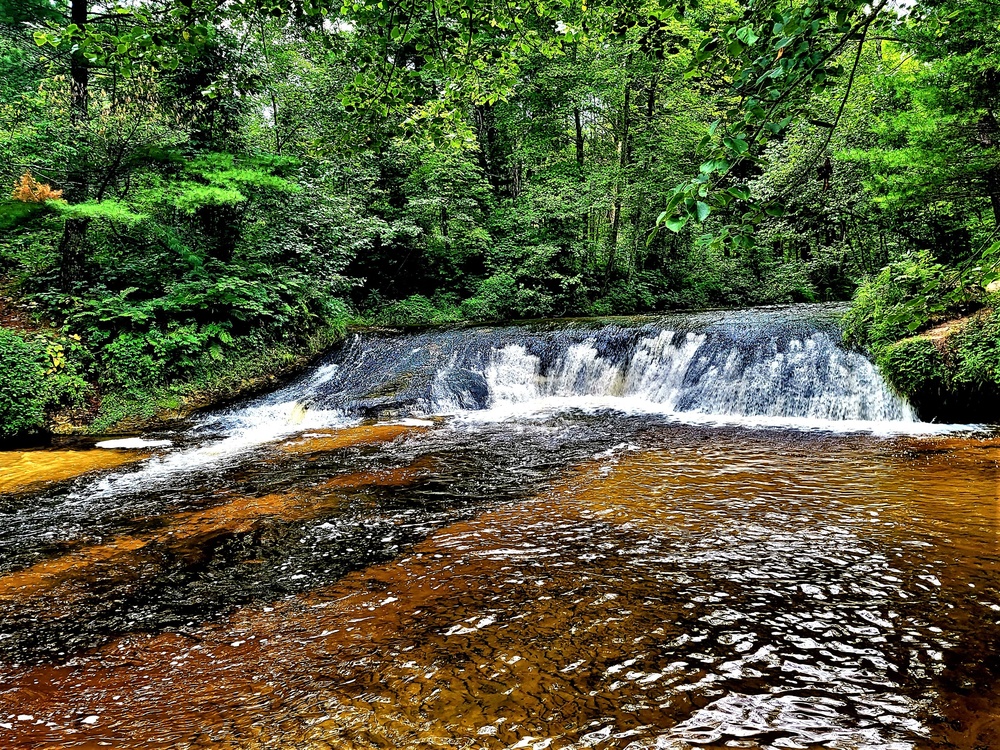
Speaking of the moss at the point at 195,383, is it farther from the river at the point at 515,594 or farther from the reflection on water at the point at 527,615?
the reflection on water at the point at 527,615

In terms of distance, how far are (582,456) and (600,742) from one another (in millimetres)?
4494

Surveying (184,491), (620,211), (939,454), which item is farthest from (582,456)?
(620,211)

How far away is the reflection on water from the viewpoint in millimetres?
→ 2088

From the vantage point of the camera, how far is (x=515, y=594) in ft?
10.0

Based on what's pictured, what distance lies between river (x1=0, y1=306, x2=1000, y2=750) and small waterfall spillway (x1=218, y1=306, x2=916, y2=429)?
1.40m

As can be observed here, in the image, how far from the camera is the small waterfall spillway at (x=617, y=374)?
852cm

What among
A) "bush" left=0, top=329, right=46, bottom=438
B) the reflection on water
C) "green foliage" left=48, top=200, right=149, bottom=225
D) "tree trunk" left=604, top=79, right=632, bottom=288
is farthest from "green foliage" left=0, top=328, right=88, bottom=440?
"tree trunk" left=604, top=79, right=632, bottom=288

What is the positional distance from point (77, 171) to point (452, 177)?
9907 mm

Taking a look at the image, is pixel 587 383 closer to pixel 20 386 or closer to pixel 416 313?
pixel 416 313

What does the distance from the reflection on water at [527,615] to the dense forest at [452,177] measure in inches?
62.4

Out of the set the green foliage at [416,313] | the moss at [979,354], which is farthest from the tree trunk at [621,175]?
the moss at [979,354]

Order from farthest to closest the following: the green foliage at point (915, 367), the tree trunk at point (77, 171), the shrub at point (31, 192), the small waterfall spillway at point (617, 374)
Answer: the tree trunk at point (77, 171)
the shrub at point (31, 192)
the small waterfall spillway at point (617, 374)
the green foliage at point (915, 367)

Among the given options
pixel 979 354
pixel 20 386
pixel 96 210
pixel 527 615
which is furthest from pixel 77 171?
pixel 979 354

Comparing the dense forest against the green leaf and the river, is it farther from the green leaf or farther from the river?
the river
